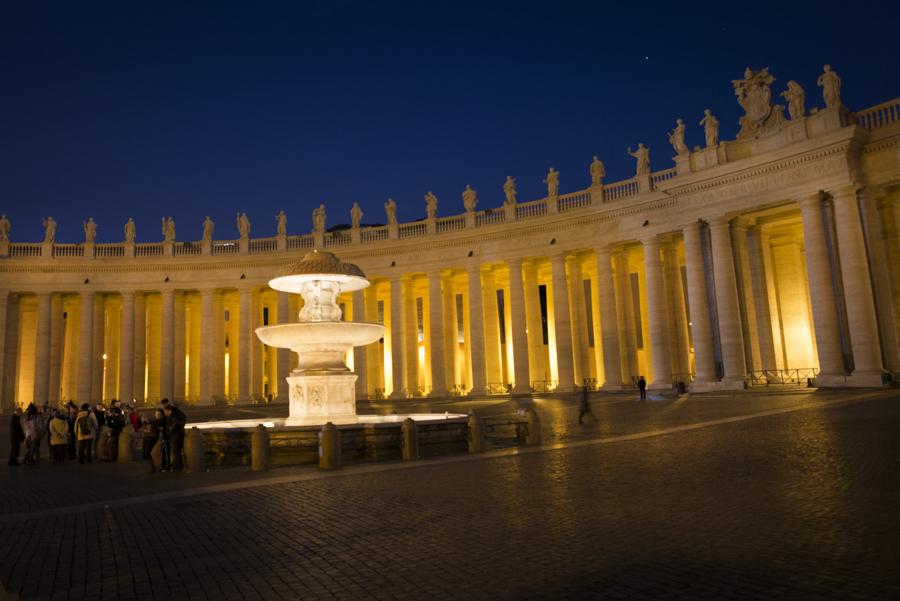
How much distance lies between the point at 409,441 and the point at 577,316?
35071mm

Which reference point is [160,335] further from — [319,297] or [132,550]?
[132,550]

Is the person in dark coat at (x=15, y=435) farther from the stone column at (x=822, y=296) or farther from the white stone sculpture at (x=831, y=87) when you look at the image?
the white stone sculpture at (x=831, y=87)

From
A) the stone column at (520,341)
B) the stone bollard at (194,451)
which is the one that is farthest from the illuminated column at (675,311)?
the stone bollard at (194,451)

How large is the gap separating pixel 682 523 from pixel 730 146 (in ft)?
116

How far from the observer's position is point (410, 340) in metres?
53.7

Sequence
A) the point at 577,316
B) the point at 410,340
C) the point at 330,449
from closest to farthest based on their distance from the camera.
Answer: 1. the point at 330,449
2. the point at 577,316
3. the point at 410,340

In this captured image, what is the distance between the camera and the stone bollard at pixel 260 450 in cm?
1545

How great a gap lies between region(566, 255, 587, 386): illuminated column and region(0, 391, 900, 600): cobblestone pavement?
108 feet

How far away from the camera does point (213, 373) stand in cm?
5516

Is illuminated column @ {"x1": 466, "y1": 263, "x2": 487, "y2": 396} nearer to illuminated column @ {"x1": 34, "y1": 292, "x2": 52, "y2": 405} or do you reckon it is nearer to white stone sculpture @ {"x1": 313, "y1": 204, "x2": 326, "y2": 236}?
white stone sculpture @ {"x1": 313, "y1": 204, "x2": 326, "y2": 236}

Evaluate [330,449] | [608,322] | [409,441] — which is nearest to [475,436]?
[409,441]

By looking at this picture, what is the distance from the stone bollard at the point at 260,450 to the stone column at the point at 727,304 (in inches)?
Answer: 1150

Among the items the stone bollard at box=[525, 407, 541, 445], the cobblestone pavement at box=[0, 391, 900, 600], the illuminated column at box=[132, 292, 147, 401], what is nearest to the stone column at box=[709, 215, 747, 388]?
the cobblestone pavement at box=[0, 391, 900, 600]

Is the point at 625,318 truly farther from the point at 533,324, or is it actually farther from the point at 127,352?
the point at 127,352
